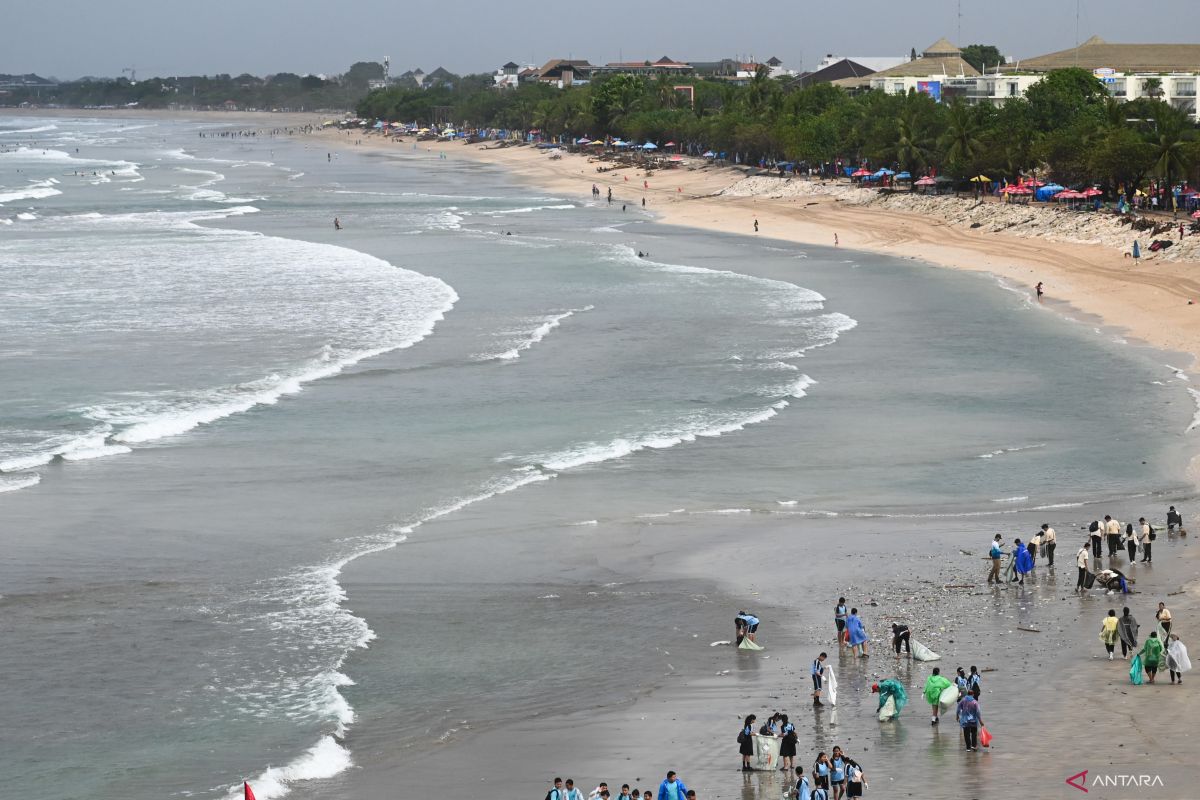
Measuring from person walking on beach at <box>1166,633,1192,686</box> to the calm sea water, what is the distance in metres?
7.11

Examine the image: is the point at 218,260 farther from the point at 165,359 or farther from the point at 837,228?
the point at 837,228

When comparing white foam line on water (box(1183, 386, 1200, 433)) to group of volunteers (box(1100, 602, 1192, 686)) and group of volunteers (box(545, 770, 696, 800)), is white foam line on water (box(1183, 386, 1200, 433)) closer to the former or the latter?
group of volunteers (box(1100, 602, 1192, 686))

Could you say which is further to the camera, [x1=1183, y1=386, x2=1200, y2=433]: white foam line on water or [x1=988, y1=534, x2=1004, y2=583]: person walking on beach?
[x1=1183, y1=386, x2=1200, y2=433]: white foam line on water

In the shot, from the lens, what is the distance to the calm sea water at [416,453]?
2002cm

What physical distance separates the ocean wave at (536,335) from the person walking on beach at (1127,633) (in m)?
25.2

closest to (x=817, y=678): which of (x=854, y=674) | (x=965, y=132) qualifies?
(x=854, y=674)

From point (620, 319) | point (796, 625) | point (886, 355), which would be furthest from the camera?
point (620, 319)

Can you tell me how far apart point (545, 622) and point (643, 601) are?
6.07ft

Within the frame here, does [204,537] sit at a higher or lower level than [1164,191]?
lower

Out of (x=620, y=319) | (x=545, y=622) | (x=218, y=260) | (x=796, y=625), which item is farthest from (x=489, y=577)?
(x=218, y=260)

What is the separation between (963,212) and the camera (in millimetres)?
77812

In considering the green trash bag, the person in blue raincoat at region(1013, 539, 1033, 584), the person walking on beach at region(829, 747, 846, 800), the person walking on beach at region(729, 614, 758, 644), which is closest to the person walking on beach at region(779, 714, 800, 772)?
the person walking on beach at region(829, 747, 846, 800)

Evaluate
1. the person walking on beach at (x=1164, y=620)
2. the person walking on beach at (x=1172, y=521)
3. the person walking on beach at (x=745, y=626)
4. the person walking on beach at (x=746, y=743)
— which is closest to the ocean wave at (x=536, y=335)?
the person walking on beach at (x=1172, y=521)

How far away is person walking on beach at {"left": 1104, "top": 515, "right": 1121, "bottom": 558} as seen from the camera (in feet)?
80.6
